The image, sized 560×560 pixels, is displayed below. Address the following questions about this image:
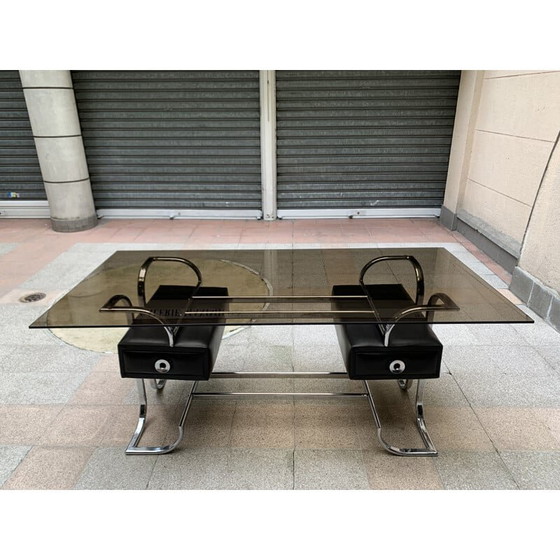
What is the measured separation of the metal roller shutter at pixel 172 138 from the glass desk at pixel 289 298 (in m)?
4.19

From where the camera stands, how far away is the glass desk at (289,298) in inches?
88.8

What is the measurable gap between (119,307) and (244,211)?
533 cm

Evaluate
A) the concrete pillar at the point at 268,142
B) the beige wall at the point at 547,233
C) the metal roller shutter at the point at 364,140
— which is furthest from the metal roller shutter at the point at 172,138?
the beige wall at the point at 547,233

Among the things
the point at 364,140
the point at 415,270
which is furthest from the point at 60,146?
the point at 415,270

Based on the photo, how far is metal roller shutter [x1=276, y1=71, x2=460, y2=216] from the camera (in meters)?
6.81

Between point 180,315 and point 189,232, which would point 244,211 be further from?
point 180,315

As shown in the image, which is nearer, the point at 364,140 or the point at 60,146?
the point at 60,146

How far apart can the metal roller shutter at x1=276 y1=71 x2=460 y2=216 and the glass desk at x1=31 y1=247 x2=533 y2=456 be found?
4199mm

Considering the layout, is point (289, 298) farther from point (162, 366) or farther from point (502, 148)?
point (502, 148)

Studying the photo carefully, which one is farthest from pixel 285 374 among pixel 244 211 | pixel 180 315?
pixel 244 211

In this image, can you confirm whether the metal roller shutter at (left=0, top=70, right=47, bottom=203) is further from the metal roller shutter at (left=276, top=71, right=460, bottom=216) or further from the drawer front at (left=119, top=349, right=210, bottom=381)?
the drawer front at (left=119, top=349, right=210, bottom=381)

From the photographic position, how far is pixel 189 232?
6.83 meters

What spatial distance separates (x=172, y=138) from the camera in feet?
23.4

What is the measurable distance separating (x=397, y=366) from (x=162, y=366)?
1268 millimetres
